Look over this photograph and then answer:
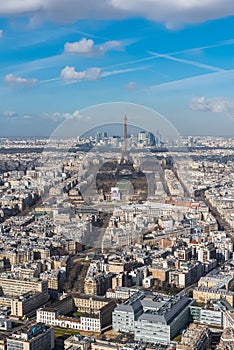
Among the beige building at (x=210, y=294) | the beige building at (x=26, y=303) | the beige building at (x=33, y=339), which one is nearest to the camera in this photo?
the beige building at (x=33, y=339)

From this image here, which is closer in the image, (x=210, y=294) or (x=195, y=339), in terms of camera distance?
(x=195, y=339)

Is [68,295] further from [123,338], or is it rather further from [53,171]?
[53,171]

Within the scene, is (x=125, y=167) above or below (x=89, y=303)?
above

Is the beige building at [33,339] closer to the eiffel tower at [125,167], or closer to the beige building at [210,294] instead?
the beige building at [210,294]

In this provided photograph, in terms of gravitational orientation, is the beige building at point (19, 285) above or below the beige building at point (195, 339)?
above

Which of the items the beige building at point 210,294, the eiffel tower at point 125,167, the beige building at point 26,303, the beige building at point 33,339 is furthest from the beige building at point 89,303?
the eiffel tower at point 125,167

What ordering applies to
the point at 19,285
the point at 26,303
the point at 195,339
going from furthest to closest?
the point at 19,285 < the point at 26,303 < the point at 195,339

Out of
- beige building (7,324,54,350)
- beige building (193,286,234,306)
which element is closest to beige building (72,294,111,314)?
beige building (7,324,54,350)

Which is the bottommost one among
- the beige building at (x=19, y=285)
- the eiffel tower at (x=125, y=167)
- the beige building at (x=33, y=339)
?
the beige building at (x=33, y=339)

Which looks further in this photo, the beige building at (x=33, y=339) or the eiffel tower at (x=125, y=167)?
the eiffel tower at (x=125, y=167)

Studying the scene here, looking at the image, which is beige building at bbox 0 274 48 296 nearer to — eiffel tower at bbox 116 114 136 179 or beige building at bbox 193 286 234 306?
beige building at bbox 193 286 234 306

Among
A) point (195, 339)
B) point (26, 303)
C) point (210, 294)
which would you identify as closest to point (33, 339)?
point (26, 303)

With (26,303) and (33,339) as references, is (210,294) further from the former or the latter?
(33,339)
